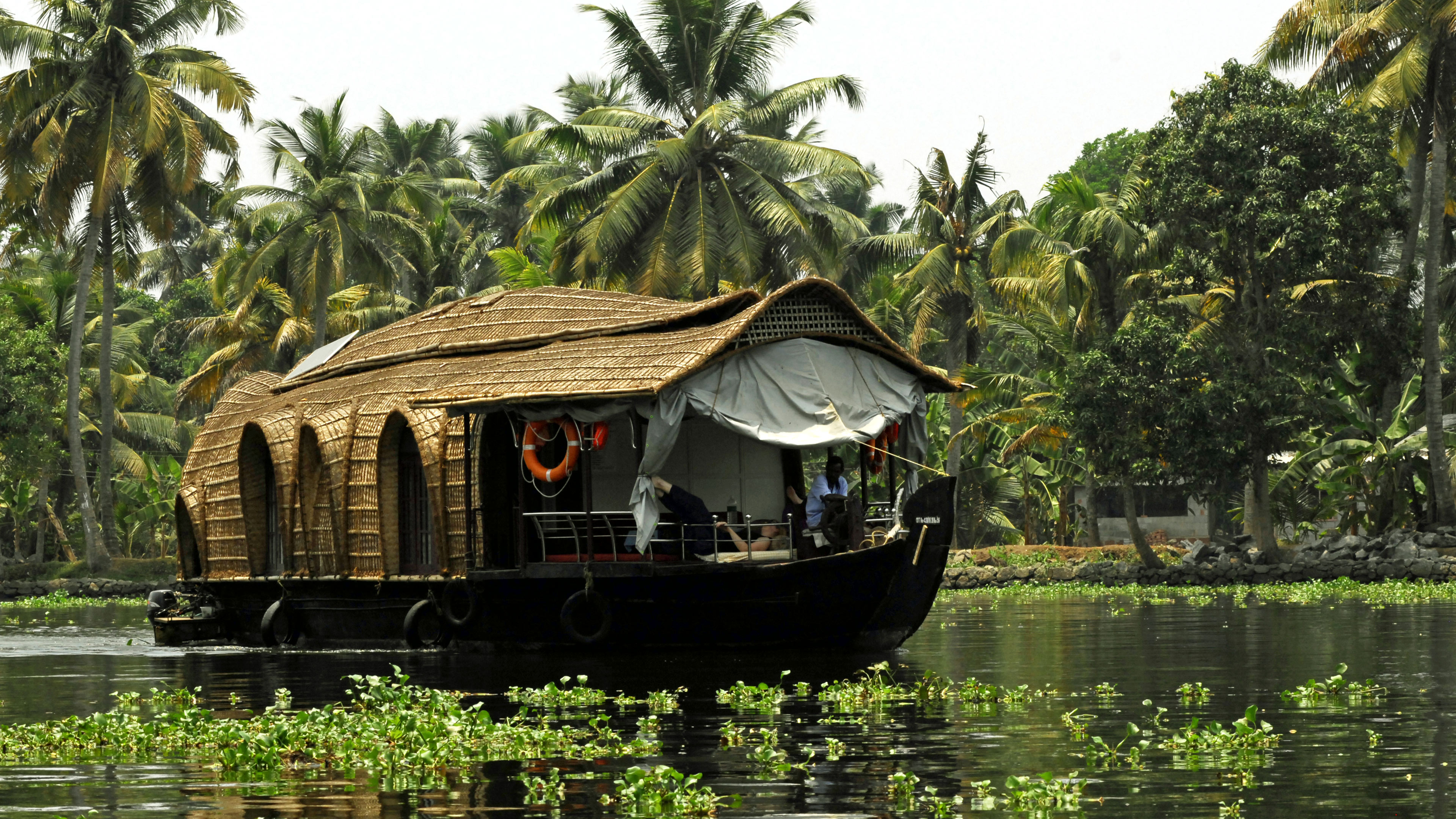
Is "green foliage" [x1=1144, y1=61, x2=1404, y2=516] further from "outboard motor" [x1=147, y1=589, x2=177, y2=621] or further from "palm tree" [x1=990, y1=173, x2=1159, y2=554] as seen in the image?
"outboard motor" [x1=147, y1=589, x2=177, y2=621]

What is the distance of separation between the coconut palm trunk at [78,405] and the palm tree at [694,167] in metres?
11.4

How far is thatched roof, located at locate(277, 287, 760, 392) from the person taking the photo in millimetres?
15828

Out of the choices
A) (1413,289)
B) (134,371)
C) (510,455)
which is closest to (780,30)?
(1413,289)

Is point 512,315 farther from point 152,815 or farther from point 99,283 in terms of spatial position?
point 99,283

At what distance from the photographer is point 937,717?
954cm

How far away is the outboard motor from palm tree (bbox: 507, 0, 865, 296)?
35.1 ft

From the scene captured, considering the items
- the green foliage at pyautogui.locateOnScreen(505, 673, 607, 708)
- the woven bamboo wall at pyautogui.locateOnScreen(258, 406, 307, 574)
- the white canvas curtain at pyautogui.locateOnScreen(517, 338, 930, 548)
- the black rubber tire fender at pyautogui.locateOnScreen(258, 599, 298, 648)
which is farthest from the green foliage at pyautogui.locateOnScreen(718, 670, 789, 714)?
the black rubber tire fender at pyautogui.locateOnScreen(258, 599, 298, 648)

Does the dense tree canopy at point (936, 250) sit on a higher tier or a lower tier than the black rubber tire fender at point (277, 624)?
higher

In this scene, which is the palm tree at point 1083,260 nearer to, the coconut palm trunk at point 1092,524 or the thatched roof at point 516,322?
the coconut palm trunk at point 1092,524

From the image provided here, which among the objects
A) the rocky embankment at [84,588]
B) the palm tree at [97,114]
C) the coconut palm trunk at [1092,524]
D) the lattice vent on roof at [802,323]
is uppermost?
the palm tree at [97,114]

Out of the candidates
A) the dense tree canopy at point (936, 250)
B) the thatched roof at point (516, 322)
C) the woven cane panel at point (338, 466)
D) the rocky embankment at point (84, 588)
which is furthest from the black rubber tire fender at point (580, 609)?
the rocky embankment at point (84, 588)

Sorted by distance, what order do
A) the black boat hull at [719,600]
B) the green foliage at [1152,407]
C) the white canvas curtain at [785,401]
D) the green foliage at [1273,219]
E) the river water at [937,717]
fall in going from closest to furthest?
1. the river water at [937,717]
2. the black boat hull at [719,600]
3. the white canvas curtain at [785,401]
4. the green foliage at [1273,219]
5. the green foliage at [1152,407]

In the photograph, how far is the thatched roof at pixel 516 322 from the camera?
51.9 ft

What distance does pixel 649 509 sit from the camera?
13.8 meters
